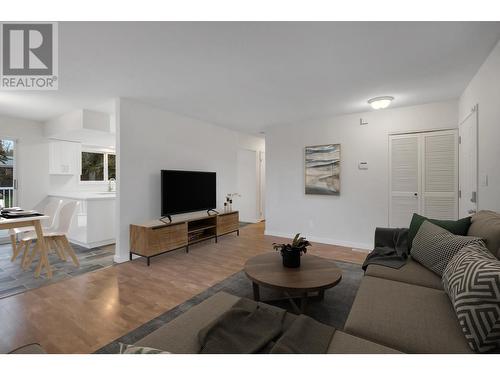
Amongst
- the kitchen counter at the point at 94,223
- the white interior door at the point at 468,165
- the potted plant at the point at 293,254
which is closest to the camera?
the potted plant at the point at 293,254

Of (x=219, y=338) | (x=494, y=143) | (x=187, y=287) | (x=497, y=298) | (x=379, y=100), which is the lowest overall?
(x=187, y=287)

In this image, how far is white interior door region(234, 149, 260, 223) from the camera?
670cm

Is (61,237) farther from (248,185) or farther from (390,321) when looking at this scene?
(248,185)

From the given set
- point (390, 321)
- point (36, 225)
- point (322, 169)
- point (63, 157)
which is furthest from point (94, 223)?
point (390, 321)

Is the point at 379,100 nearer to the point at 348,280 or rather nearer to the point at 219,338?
the point at 348,280

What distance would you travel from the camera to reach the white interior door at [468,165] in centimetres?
271

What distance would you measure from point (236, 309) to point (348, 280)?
79.4 inches

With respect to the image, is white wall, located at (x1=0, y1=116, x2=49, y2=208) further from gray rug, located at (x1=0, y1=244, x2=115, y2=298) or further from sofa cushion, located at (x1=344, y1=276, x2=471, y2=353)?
sofa cushion, located at (x1=344, y1=276, x2=471, y2=353)

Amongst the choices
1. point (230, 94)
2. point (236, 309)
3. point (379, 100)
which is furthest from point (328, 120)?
point (236, 309)

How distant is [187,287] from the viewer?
2.71 m

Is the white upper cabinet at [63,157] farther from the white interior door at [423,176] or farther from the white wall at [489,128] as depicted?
the white wall at [489,128]

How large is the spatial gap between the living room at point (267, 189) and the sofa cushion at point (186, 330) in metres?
Answer: 0.01

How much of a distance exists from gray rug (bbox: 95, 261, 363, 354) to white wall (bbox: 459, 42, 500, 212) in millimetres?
1528

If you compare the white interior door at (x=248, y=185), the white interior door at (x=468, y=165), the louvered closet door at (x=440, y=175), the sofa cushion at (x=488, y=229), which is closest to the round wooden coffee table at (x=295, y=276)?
the sofa cushion at (x=488, y=229)
